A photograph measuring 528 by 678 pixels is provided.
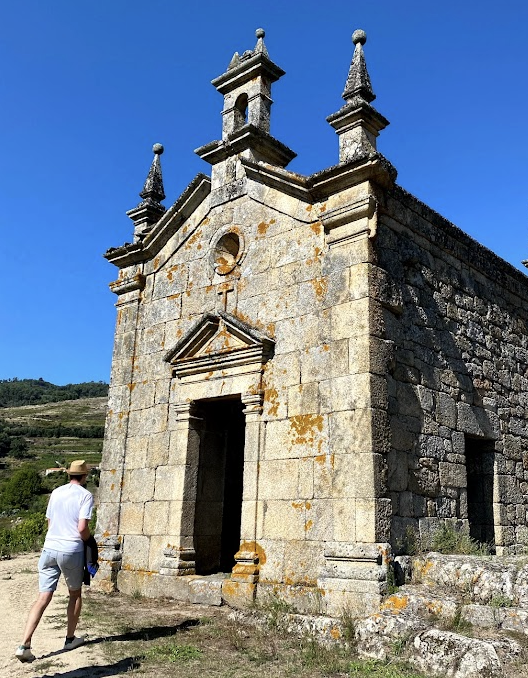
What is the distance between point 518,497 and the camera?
841 centimetres

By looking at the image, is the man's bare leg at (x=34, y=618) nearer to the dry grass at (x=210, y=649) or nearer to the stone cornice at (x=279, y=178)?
the dry grass at (x=210, y=649)

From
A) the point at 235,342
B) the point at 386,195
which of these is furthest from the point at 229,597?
the point at 386,195

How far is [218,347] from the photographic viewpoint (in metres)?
7.66

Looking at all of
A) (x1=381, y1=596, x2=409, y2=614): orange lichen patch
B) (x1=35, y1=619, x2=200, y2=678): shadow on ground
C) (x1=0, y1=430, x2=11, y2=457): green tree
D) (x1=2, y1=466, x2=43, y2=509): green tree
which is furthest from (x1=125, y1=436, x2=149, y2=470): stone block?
(x1=0, y1=430, x2=11, y2=457): green tree

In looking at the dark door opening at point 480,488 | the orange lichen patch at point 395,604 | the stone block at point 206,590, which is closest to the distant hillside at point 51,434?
the stone block at point 206,590

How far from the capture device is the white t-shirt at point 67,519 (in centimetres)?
488

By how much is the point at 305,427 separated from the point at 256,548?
1.39 metres

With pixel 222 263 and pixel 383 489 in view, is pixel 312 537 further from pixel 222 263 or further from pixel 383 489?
pixel 222 263

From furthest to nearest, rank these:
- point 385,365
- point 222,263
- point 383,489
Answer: point 222,263
point 385,365
point 383,489

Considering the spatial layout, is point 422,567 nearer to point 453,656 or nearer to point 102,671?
point 453,656

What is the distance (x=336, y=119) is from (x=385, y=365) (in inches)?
113

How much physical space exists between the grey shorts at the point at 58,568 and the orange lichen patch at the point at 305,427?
2529 millimetres

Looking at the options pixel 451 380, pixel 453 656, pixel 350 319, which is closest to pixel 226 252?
pixel 350 319

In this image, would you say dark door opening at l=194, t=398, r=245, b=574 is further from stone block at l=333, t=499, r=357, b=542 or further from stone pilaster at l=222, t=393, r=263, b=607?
stone block at l=333, t=499, r=357, b=542
